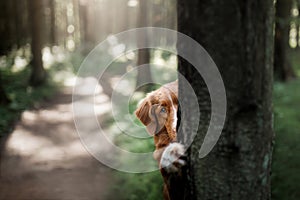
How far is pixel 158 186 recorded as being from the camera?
581 cm

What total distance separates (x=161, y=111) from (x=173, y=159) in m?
0.59

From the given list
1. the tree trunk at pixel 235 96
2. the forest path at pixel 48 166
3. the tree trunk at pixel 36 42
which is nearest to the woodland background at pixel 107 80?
the tree trunk at pixel 36 42

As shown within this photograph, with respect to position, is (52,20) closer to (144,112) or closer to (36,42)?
(36,42)

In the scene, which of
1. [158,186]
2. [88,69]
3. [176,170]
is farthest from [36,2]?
[176,170]

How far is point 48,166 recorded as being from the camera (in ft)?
26.7

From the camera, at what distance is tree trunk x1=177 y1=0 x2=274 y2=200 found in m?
1.62

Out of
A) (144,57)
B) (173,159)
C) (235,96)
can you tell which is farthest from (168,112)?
(144,57)

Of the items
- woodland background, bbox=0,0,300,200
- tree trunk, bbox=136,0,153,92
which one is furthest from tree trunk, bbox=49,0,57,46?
tree trunk, bbox=136,0,153,92

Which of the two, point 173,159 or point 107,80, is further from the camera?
point 107,80

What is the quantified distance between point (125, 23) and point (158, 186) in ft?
118

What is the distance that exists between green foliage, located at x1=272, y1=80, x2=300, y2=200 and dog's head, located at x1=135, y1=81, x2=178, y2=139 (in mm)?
3120

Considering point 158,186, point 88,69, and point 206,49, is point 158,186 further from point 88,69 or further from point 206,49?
point 88,69

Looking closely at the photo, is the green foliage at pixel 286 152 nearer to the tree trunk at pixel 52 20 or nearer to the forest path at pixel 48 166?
the forest path at pixel 48 166

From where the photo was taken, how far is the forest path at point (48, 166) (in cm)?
667
